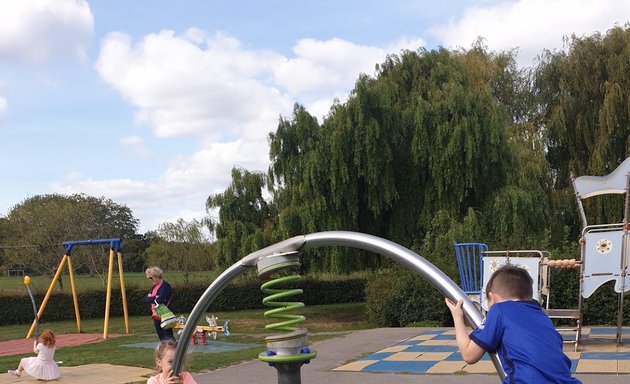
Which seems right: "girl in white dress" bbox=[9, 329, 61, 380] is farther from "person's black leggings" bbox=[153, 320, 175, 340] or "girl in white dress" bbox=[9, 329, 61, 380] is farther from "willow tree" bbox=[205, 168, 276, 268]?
"willow tree" bbox=[205, 168, 276, 268]

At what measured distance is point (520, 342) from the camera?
8.38ft

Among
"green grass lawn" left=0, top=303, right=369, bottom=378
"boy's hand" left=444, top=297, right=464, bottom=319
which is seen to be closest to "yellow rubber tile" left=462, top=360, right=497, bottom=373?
"green grass lawn" left=0, top=303, right=369, bottom=378

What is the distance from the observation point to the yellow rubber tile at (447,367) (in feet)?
28.0

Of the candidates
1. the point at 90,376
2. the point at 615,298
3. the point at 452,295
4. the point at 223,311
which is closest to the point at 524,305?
the point at 452,295

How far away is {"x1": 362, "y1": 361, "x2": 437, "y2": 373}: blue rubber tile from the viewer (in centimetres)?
881

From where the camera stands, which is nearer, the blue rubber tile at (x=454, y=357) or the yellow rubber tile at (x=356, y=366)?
the yellow rubber tile at (x=356, y=366)

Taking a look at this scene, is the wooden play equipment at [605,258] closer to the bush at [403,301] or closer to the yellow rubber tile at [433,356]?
the yellow rubber tile at [433,356]

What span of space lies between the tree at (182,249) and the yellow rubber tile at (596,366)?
91.8ft

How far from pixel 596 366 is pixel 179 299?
72.5 feet

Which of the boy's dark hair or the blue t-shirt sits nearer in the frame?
the blue t-shirt

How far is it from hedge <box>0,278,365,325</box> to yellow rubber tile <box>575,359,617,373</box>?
16.6 meters

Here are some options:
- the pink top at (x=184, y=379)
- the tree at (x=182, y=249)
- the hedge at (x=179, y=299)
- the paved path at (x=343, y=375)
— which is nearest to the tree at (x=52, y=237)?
the tree at (x=182, y=249)

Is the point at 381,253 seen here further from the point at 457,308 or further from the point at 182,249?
the point at 182,249

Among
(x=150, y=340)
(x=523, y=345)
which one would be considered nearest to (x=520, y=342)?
(x=523, y=345)
